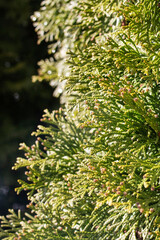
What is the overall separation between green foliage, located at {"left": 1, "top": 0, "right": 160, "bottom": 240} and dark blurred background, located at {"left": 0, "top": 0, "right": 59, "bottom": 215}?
3227 mm

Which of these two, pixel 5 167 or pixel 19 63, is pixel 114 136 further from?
pixel 19 63

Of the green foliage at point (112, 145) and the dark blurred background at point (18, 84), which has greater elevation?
the dark blurred background at point (18, 84)

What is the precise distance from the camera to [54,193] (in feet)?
6.42

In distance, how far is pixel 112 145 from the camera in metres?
1.61

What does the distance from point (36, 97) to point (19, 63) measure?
2.49 feet

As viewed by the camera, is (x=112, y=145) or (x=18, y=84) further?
(x=18, y=84)

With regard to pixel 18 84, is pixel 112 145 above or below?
below

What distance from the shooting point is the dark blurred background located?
524 cm

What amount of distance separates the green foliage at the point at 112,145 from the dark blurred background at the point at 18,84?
3227 millimetres

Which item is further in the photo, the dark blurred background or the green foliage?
the dark blurred background

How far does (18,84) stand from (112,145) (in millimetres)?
4332

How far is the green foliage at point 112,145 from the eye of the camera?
142 cm

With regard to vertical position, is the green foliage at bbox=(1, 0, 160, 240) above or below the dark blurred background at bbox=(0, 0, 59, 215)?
below

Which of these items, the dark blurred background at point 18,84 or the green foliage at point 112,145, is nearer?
the green foliage at point 112,145
